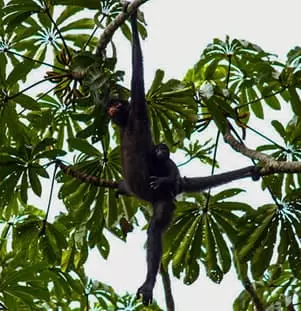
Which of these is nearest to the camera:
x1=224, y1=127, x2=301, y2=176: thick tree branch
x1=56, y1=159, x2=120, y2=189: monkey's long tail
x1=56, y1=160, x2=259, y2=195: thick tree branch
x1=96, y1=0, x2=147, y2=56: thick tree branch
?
x1=224, y1=127, x2=301, y2=176: thick tree branch

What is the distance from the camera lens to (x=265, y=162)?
4395 mm

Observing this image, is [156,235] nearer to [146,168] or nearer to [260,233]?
[146,168]

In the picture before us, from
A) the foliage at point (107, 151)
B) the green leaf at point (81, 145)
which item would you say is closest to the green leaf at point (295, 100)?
the foliage at point (107, 151)

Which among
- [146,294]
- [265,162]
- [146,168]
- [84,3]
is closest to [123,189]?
[146,168]

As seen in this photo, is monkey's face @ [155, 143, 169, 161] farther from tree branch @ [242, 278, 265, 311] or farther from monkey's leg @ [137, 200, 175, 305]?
tree branch @ [242, 278, 265, 311]

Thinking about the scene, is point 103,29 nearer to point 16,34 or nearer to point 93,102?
point 93,102

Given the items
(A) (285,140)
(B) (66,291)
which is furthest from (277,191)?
(B) (66,291)

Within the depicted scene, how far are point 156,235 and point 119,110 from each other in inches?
38.1

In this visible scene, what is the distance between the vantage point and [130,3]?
4445 mm

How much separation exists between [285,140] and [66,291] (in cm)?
233

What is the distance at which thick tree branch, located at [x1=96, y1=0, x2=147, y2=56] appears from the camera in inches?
174

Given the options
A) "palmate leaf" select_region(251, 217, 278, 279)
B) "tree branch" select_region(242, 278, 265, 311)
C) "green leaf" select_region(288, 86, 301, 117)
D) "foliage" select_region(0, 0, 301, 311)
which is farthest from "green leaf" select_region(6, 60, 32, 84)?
"tree branch" select_region(242, 278, 265, 311)

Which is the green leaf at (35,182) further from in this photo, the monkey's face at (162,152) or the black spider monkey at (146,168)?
the monkey's face at (162,152)

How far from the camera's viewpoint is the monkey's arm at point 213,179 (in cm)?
459
